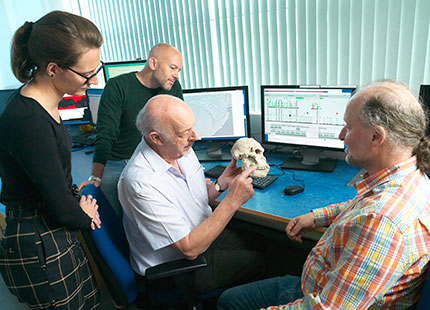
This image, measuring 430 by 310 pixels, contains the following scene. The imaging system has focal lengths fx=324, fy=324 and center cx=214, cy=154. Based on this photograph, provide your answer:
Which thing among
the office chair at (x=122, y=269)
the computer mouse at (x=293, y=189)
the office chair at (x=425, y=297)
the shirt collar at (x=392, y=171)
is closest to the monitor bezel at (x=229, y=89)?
the computer mouse at (x=293, y=189)

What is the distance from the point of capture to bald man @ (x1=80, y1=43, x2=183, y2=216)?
204 centimetres

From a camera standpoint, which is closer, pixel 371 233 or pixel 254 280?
pixel 371 233

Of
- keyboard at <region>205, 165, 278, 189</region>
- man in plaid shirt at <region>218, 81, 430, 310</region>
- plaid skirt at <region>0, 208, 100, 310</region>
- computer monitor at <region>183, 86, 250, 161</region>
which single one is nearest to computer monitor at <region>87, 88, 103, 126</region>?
computer monitor at <region>183, 86, 250, 161</region>

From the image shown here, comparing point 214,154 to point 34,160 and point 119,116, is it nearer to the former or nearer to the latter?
point 119,116

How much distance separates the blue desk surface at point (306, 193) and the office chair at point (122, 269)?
1.58ft

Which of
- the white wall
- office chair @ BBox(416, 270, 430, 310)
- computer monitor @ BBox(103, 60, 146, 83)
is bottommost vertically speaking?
office chair @ BBox(416, 270, 430, 310)

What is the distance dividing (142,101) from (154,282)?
3.94 ft

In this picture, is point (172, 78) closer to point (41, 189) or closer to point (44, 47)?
point (44, 47)

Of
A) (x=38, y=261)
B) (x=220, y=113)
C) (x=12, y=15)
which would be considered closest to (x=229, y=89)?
(x=220, y=113)

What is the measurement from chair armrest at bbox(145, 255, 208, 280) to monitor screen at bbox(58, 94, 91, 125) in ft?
8.05

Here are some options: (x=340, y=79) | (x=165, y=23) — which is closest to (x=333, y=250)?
(x=340, y=79)

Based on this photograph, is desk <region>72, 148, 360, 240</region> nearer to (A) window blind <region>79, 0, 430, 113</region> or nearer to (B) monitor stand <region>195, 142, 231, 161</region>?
(B) monitor stand <region>195, 142, 231, 161</region>

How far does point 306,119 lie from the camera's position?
79.8 inches

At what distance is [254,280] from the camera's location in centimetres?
158
